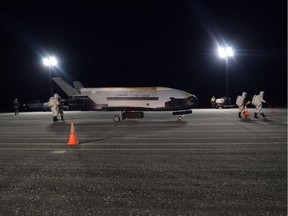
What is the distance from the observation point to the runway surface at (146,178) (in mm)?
4789

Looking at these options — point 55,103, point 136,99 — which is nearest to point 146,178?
point 136,99

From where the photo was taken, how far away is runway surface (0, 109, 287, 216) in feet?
15.7

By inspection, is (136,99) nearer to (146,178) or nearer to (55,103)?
(55,103)

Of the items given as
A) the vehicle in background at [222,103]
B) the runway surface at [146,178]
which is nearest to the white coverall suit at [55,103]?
the runway surface at [146,178]

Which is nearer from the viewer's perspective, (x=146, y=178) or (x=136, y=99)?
(x=146, y=178)

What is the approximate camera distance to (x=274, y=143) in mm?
10289

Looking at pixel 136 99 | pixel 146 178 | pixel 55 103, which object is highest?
pixel 136 99

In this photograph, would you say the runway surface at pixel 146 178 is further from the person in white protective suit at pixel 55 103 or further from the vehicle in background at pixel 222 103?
the vehicle in background at pixel 222 103

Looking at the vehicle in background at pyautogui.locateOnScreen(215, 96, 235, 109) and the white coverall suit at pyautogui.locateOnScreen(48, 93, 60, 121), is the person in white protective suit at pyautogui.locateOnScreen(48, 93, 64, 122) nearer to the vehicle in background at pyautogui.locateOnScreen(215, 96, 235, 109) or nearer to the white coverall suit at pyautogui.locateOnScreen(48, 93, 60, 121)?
the white coverall suit at pyautogui.locateOnScreen(48, 93, 60, 121)

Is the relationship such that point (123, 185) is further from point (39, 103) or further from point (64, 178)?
point (39, 103)

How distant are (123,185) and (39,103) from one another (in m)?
38.8

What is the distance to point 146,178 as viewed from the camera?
6.41 meters

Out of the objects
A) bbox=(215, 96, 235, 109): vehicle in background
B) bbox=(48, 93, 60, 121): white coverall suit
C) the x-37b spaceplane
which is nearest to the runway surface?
the x-37b spaceplane

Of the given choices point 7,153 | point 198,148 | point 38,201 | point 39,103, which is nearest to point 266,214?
point 38,201
